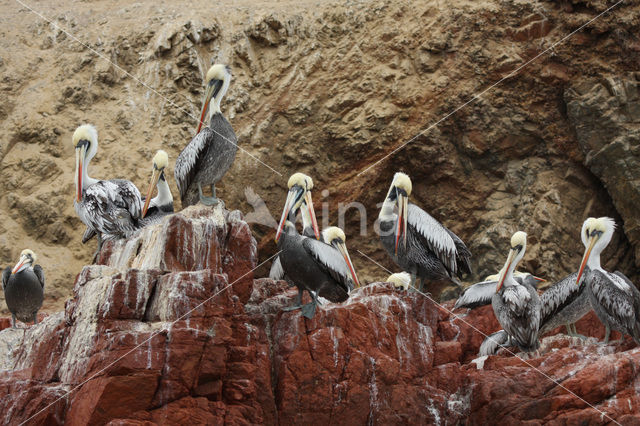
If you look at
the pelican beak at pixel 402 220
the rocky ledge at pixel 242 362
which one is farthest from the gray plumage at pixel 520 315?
the pelican beak at pixel 402 220

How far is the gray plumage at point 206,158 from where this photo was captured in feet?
29.5

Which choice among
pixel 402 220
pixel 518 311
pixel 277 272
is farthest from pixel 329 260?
pixel 277 272

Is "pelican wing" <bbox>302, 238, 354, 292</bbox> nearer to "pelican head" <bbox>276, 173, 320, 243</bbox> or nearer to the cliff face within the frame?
"pelican head" <bbox>276, 173, 320, 243</bbox>

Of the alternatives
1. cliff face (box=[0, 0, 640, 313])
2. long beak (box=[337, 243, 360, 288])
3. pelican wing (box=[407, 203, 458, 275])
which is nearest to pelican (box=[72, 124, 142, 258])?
long beak (box=[337, 243, 360, 288])

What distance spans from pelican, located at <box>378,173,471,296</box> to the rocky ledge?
2.41 ft

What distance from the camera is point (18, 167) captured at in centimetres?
1266

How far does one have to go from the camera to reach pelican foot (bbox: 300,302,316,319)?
23.5ft

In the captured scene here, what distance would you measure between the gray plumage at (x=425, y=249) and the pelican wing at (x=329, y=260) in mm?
1330

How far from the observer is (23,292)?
9609mm

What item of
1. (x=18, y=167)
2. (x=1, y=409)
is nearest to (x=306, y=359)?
(x=1, y=409)

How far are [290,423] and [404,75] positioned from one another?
Answer: 7.35 metres

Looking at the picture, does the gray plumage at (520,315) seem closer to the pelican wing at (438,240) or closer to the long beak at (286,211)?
the pelican wing at (438,240)

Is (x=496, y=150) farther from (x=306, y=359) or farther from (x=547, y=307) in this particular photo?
(x=306, y=359)

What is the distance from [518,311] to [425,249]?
1.21 metres
